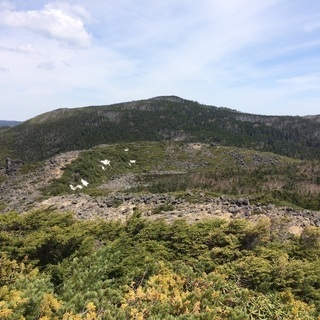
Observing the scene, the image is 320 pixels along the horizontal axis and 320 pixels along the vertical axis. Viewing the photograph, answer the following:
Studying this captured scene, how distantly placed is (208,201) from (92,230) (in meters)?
15.3

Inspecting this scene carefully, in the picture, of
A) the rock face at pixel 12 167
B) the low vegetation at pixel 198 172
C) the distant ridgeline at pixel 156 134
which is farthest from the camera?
the distant ridgeline at pixel 156 134

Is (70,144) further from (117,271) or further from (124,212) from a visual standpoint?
(117,271)

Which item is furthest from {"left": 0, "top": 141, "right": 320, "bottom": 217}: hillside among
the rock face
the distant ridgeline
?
the distant ridgeline

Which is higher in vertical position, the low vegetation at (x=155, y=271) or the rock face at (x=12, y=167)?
the low vegetation at (x=155, y=271)

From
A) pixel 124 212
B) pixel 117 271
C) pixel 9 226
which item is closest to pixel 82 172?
pixel 124 212

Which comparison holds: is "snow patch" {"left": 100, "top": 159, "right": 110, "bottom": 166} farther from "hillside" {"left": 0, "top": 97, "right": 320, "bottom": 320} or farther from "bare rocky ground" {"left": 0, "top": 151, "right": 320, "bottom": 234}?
"hillside" {"left": 0, "top": 97, "right": 320, "bottom": 320}

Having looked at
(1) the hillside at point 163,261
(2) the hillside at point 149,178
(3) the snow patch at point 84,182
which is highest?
(1) the hillside at point 163,261

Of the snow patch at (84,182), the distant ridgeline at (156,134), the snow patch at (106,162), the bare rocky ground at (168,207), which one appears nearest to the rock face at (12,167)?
the snow patch at (84,182)

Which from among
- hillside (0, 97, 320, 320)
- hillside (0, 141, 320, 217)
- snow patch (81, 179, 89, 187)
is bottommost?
snow patch (81, 179, 89, 187)

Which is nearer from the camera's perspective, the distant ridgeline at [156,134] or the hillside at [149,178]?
the hillside at [149,178]

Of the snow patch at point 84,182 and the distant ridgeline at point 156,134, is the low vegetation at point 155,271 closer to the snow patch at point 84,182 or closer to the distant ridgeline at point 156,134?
the snow patch at point 84,182

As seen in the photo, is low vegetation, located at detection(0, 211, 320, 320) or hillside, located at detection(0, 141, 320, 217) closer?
low vegetation, located at detection(0, 211, 320, 320)

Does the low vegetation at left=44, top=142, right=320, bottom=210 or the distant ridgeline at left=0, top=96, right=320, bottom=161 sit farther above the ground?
the distant ridgeline at left=0, top=96, right=320, bottom=161

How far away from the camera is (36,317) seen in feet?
26.8
